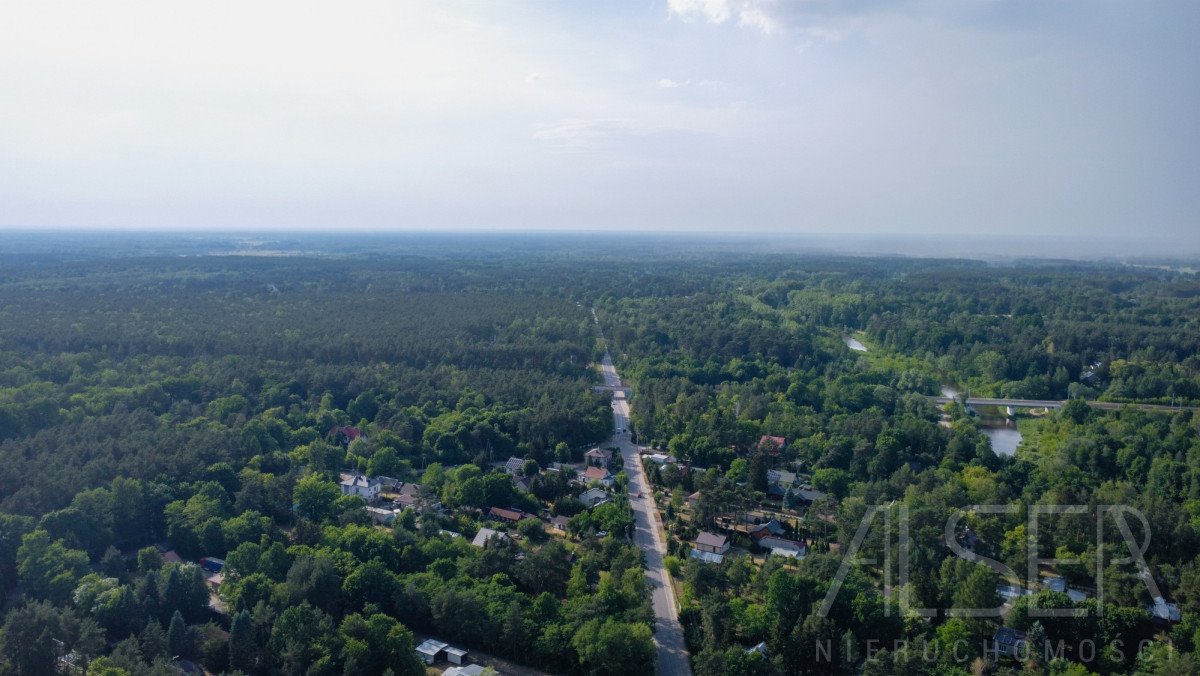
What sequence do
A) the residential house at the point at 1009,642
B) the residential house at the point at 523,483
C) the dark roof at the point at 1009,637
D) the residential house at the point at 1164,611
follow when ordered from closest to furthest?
1. the residential house at the point at 1009,642
2. the dark roof at the point at 1009,637
3. the residential house at the point at 1164,611
4. the residential house at the point at 523,483

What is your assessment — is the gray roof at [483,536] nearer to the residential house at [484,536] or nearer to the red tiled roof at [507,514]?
the residential house at [484,536]

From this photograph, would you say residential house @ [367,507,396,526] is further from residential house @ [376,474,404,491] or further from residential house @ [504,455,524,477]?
residential house @ [504,455,524,477]

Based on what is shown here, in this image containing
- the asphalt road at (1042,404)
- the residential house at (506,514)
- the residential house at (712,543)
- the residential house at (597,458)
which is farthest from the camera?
the asphalt road at (1042,404)

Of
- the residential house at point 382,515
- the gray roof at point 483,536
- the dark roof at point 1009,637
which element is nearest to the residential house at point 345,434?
the residential house at point 382,515

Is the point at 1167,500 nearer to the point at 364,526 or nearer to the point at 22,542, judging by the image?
the point at 364,526

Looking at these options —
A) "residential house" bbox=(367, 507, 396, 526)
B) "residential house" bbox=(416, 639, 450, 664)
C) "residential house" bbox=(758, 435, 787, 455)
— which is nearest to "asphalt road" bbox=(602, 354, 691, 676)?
"residential house" bbox=(416, 639, 450, 664)

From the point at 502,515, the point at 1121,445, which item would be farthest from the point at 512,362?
the point at 1121,445

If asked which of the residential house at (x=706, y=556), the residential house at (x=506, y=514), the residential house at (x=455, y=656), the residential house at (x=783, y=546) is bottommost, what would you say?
the residential house at (x=455, y=656)
